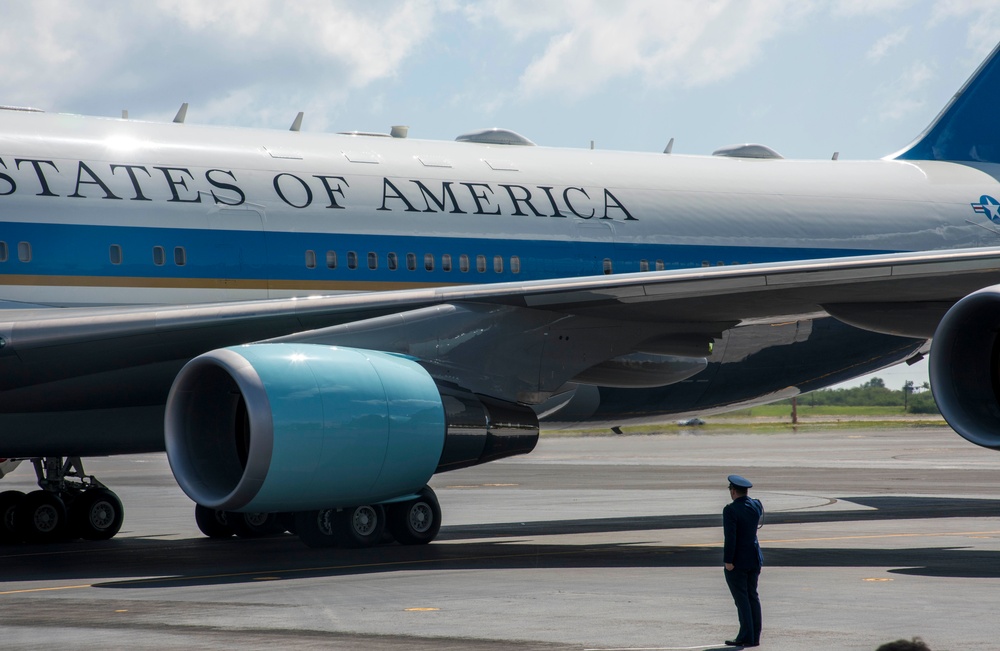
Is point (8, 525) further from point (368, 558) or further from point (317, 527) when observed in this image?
point (368, 558)

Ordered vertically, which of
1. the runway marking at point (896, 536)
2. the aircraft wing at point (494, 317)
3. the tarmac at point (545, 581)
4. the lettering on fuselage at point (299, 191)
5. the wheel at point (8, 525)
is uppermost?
the lettering on fuselage at point (299, 191)

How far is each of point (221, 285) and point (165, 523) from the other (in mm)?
5382

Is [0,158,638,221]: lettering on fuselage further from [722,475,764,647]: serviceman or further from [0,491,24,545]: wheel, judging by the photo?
[722,475,764,647]: serviceman

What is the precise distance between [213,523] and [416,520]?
311 centimetres

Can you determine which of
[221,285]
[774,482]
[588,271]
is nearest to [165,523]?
[221,285]

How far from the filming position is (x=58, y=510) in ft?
51.1

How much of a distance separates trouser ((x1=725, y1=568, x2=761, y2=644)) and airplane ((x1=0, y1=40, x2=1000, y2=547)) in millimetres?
3436

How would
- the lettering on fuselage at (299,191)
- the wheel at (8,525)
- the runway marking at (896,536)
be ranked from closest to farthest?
1. the lettering on fuselage at (299,191)
2. the runway marking at (896,536)
3. the wheel at (8,525)

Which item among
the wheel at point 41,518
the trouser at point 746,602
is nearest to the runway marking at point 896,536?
the trouser at point 746,602

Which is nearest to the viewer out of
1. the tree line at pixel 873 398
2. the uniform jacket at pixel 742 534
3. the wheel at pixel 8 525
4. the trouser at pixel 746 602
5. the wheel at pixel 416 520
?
the trouser at pixel 746 602

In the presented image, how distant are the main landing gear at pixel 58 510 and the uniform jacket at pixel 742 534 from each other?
9.37 meters

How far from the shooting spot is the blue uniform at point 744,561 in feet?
25.9

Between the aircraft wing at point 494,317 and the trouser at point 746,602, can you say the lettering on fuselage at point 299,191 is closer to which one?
the aircraft wing at point 494,317

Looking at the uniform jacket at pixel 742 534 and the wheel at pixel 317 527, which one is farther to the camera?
the wheel at pixel 317 527
